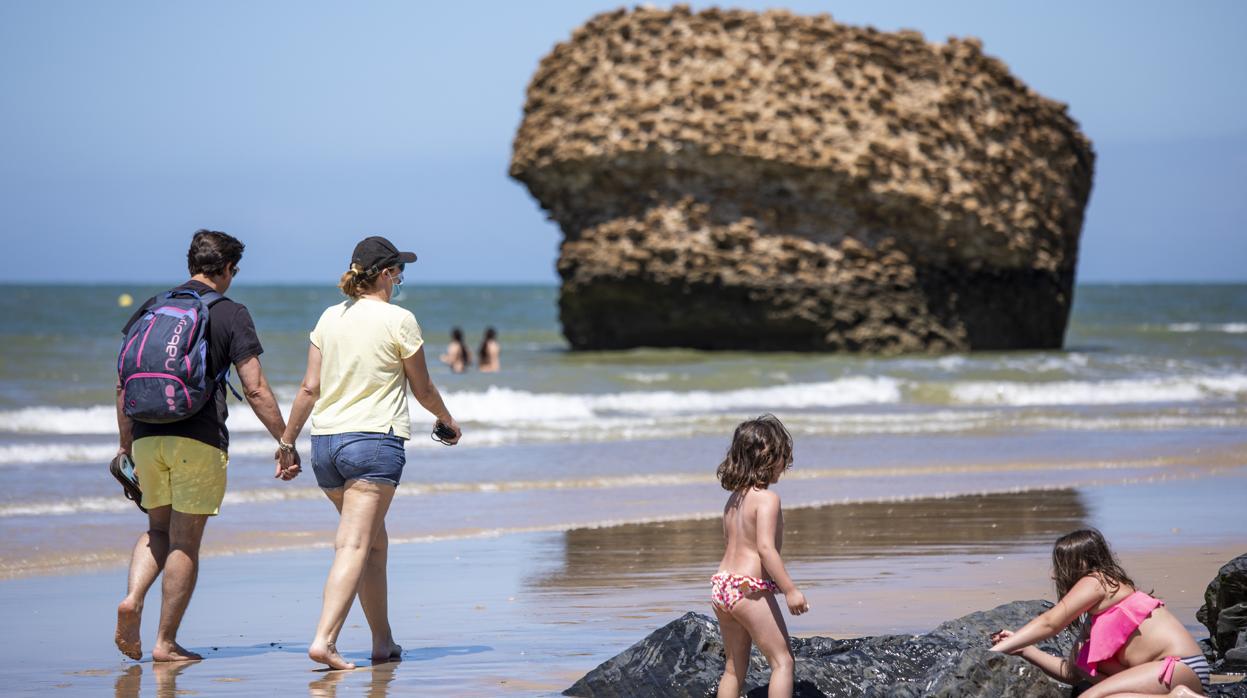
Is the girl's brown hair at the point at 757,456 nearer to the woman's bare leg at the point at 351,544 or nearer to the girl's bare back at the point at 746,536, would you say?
the girl's bare back at the point at 746,536

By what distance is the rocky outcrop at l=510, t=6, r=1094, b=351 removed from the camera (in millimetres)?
25359

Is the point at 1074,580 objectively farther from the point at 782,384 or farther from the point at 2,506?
the point at 782,384

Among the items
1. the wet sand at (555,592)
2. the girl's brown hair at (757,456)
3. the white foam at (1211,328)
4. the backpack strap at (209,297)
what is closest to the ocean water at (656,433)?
the wet sand at (555,592)

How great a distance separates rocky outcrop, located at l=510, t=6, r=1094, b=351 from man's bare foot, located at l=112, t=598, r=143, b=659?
20.4m

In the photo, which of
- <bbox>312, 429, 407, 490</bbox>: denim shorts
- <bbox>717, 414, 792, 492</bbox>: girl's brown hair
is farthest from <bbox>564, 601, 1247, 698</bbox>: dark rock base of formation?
<bbox>312, 429, 407, 490</bbox>: denim shorts

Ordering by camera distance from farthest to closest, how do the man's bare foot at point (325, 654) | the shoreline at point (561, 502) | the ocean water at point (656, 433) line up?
the ocean water at point (656, 433), the shoreline at point (561, 502), the man's bare foot at point (325, 654)

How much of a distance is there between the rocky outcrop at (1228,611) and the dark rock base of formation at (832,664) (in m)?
0.61

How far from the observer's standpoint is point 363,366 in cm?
512

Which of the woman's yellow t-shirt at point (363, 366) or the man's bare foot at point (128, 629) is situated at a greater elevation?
the woman's yellow t-shirt at point (363, 366)

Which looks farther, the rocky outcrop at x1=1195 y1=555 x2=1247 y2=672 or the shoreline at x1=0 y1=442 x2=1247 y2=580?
the shoreline at x1=0 y1=442 x2=1247 y2=580

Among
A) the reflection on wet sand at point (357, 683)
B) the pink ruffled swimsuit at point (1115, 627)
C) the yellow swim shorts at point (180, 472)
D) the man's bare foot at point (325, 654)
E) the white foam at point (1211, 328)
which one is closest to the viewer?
the pink ruffled swimsuit at point (1115, 627)

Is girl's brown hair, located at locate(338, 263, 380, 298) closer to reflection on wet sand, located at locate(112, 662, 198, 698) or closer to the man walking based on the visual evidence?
the man walking

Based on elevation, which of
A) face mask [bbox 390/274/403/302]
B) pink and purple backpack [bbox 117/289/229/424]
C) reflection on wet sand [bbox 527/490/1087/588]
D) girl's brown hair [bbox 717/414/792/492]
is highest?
face mask [bbox 390/274/403/302]

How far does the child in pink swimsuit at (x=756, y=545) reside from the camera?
4160 millimetres
